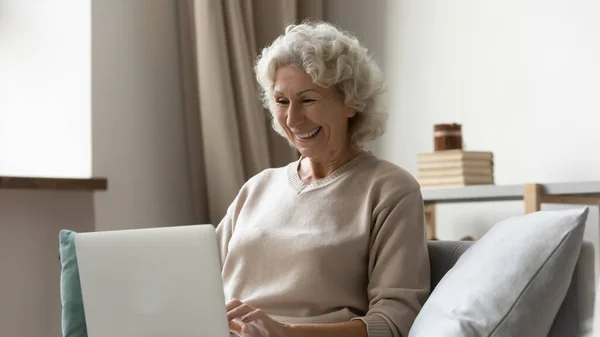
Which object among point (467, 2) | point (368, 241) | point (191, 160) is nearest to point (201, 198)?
point (191, 160)

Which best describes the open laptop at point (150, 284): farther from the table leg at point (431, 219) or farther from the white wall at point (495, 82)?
the table leg at point (431, 219)

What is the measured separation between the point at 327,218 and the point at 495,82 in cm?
117

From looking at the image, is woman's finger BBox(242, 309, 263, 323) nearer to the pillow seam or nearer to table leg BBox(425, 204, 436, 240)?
the pillow seam

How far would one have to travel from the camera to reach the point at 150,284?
1.45 meters

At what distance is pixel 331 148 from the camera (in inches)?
77.4

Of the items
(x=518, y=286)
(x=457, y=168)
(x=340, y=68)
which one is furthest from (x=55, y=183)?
(x=518, y=286)

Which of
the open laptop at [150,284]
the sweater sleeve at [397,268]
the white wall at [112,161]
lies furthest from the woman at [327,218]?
the white wall at [112,161]

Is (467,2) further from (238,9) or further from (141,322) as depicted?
(141,322)

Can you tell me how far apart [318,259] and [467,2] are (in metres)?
1.41

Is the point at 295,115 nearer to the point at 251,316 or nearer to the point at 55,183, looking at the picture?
the point at 251,316

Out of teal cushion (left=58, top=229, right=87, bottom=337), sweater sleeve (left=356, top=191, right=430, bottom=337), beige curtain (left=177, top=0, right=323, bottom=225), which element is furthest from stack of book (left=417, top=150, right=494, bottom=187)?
teal cushion (left=58, top=229, right=87, bottom=337)

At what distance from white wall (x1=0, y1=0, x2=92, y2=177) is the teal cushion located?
99 cm

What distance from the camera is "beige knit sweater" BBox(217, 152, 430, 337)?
173cm

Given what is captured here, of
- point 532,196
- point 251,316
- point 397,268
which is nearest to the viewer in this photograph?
point 251,316
